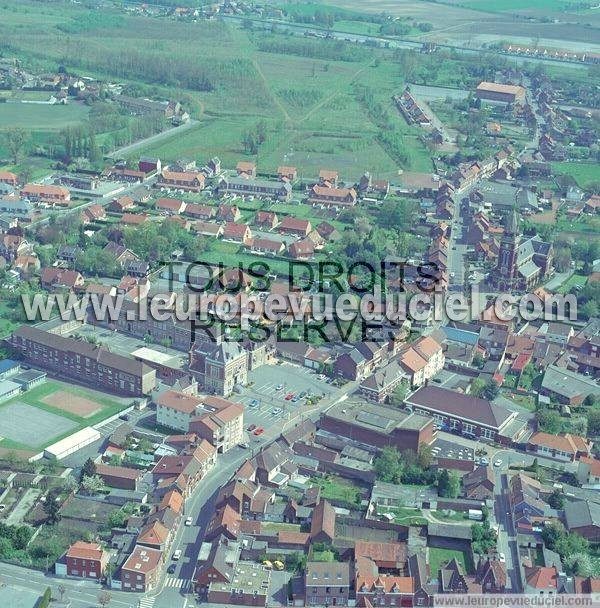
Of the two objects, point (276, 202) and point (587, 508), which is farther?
point (276, 202)

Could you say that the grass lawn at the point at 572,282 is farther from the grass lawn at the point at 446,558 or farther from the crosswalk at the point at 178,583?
the crosswalk at the point at 178,583

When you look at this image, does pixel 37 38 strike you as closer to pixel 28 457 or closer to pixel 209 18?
pixel 209 18

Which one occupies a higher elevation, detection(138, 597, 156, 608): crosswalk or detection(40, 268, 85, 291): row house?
detection(138, 597, 156, 608): crosswalk

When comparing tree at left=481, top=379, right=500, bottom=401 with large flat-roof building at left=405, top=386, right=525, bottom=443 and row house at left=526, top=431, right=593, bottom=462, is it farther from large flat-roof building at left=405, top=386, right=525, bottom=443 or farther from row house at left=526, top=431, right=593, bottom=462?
row house at left=526, top=431, right=593, bottom=462

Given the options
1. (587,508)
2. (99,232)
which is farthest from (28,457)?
(99,232)

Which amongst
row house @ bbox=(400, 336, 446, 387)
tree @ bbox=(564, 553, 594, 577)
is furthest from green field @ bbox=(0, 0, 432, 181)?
tree @ bbox=(564, 553, 594, 577)

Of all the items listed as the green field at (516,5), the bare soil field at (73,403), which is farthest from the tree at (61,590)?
the green field at (516,5)
